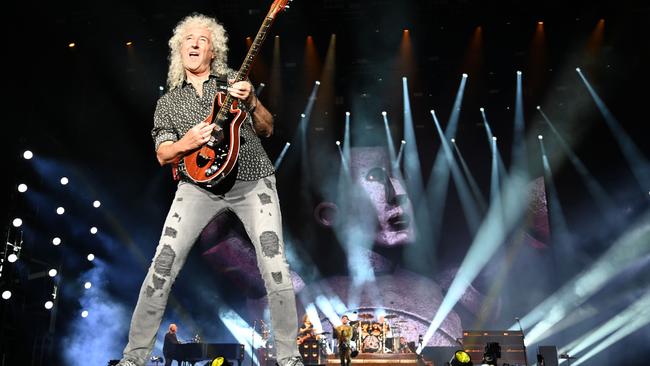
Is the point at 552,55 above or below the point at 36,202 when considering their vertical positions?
above

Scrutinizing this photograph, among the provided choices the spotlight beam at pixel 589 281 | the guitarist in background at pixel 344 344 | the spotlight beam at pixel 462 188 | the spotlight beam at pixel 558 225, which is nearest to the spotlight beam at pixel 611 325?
the spotlight beam at pixel 589 281

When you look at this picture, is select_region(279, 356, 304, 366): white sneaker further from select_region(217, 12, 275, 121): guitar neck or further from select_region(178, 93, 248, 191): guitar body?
select_region(217, 12, 275, 121): guitar neck

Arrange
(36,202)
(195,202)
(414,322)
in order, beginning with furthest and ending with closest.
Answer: (414,322), (36,202), (195,202)

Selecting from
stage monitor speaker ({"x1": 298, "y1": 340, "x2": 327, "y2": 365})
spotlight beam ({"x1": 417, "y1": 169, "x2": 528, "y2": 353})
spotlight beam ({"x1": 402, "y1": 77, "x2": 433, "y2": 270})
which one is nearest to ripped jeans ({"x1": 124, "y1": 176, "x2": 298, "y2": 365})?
stage monitor speaker ({"x1": 298, "y1": 340, "x2": 327, "y2": 365})

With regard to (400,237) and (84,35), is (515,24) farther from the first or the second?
(84,35)

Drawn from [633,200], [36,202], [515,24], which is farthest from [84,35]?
[633,200]

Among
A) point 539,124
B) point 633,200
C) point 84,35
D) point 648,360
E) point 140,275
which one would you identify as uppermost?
point 84,35

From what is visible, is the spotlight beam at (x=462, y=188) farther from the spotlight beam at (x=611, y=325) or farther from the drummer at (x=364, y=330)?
the drummer at (x=364, y=330)

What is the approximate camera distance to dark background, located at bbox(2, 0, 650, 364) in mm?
11287

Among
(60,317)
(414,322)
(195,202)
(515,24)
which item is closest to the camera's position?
(195,202)

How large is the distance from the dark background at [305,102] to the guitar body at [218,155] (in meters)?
8.63

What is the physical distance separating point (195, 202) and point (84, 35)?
10771mm

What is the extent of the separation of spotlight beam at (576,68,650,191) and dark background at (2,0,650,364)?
0.14 m

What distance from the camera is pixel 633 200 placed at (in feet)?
41.9
